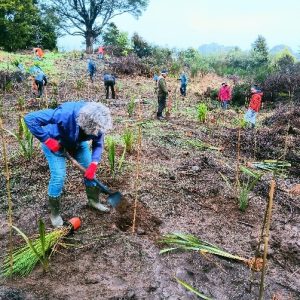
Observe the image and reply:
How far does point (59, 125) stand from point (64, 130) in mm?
61

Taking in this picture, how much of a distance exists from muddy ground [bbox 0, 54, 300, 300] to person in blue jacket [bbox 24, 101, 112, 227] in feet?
1.76

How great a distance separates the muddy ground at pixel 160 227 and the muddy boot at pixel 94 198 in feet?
0.25

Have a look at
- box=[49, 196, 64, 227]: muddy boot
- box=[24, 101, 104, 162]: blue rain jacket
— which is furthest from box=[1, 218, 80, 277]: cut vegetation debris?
box=[24, 101, 104, 162]: blue rain jacket

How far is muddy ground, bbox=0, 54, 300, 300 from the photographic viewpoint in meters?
2.84

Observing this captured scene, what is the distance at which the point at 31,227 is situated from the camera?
3635 mm

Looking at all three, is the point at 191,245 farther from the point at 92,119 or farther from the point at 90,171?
the point at 92,119

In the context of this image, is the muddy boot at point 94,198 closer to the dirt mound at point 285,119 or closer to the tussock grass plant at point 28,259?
the tussock grass plant at point 28,259

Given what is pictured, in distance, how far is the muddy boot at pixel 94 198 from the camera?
12.4 feet

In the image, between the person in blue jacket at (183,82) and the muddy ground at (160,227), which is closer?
the muddy ground at (160,227)

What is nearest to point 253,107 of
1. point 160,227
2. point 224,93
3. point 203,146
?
point 203,146

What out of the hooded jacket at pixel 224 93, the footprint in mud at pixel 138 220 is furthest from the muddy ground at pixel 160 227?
the hooded jacket at pixel 224 93

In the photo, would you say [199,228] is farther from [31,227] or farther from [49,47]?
[49,47]

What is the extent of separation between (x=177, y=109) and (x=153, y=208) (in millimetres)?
7574

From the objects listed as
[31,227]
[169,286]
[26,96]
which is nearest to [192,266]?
[169,286]
